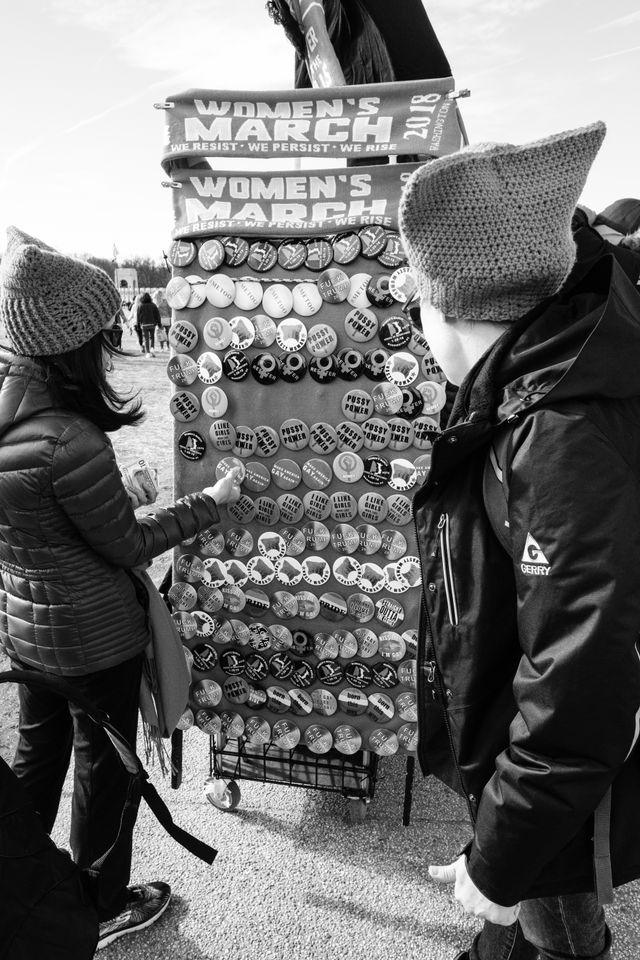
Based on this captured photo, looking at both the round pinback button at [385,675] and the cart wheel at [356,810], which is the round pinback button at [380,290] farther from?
the cart wheel at [356,810]

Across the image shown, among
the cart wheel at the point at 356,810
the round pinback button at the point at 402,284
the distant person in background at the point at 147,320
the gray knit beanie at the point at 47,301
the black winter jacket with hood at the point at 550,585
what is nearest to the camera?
the black winter jacket with hood at the point at 550,585

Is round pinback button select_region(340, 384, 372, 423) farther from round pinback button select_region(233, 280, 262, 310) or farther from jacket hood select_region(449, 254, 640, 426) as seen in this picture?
jacket hood select_region(449, 254, 640, 426)

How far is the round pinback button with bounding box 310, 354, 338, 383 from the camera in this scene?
1.81 m

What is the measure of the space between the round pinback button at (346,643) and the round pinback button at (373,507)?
35 cm

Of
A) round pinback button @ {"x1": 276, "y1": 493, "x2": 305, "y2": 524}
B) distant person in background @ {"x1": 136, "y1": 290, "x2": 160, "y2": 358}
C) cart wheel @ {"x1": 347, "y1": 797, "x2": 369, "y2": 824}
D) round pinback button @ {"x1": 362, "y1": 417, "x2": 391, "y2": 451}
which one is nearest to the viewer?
round pinback button @ {"x1": 362, "y1": 417, "x2": 391, "y2": 451}

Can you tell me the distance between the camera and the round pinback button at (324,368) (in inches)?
71.3

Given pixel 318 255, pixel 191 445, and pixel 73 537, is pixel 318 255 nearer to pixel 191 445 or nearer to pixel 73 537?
pixel 191 445

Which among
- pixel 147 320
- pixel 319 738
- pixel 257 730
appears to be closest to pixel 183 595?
pixel 257 730

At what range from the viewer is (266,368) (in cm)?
185

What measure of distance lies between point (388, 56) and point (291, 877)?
8.81 ft

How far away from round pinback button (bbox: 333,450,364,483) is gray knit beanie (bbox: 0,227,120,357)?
707mm

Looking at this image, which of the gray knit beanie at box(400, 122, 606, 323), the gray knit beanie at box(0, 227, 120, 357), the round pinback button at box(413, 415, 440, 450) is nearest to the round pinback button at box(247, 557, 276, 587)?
the round pinback button at box(413, 415, 440, 450)

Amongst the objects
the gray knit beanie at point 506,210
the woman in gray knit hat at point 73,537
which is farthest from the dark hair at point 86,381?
the gray knit beanie at point 506,210

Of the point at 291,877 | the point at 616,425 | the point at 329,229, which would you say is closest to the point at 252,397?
the point at 329,229
